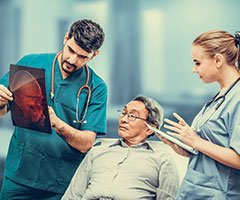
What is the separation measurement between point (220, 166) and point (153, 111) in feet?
1.70

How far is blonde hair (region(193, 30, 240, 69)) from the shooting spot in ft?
5.44

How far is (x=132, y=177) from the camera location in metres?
1.94

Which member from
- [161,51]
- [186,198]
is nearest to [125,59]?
[161,51]

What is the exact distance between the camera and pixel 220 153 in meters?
1.57

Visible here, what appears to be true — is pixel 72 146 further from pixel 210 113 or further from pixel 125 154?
pixel 210 113

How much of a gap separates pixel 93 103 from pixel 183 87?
455 millimetres

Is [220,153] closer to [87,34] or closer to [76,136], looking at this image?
[76,136]

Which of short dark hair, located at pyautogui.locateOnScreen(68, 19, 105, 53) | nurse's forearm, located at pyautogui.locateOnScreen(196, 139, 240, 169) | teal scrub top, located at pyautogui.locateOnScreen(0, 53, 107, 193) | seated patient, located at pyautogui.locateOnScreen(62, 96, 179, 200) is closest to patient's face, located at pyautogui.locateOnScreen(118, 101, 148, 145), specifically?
seated patient, located at pyautogui.locateOnScreen(62, 96, 179, 200)

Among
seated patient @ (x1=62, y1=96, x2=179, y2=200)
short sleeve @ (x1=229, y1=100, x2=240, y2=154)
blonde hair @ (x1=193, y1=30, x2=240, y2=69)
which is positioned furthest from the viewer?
seated patient @ (x1=62, y1=96, x2=179, y2=200)

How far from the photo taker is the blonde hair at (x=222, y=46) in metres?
1.66

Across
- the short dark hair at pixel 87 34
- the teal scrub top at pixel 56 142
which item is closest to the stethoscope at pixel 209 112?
the teal scrub top at pixel 56 142

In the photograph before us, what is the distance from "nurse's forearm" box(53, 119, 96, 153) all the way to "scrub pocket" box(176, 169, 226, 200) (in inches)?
22.8

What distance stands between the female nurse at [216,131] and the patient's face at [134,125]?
14.1 inches

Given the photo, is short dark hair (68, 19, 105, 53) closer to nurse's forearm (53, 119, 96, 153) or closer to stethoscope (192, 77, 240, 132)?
nurse's forearm (53, 119, 96, 153)
